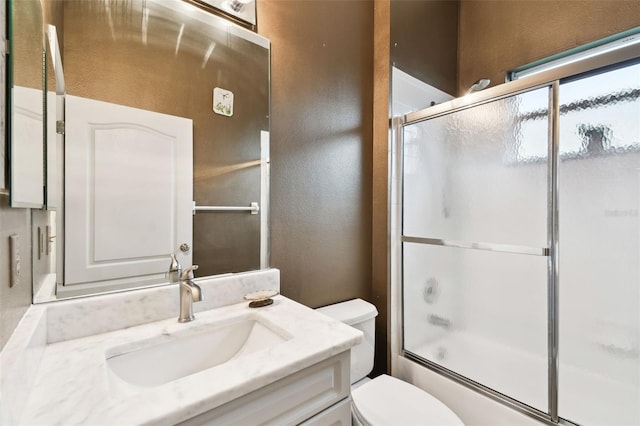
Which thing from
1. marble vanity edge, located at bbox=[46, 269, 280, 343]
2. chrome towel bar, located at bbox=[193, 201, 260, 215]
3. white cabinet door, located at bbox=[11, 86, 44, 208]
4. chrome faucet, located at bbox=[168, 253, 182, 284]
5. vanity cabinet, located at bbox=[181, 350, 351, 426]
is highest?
white cabinet door, located at bbox=[11, 86, 44, 208]

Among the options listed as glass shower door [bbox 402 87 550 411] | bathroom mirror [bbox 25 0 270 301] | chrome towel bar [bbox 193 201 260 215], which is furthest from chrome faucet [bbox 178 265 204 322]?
glass shower door [bbox 402 87 550 411]

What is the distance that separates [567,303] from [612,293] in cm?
18

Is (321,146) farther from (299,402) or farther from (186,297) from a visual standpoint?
(299,402)

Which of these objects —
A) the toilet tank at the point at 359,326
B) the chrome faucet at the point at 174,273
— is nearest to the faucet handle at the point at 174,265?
the chrome faucet at the point at 174,273

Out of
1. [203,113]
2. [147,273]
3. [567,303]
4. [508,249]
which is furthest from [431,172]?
[147,273]

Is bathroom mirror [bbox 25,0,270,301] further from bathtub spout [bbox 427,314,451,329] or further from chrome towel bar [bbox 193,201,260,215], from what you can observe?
bathtub spout [bbox 427,314,451,329]

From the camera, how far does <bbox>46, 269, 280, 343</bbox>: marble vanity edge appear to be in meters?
0.83

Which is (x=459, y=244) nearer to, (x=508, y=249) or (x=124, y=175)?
(x=508, y=249)

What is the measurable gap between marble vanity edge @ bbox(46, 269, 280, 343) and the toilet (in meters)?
0.60

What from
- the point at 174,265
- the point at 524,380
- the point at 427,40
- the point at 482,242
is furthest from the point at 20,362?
the point at 427,40

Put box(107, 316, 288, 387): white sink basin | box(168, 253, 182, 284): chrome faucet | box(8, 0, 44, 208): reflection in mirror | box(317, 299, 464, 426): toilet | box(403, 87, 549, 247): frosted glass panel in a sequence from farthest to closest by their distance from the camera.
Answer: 1. box(403, 87, 549, 247): frosted glass panel
2. box(317, 299, 464, 426): toilet
3. box(168, 253, 182, 284): chrome faucet
4. box(107, 316, 288, 387): white sink basin
5. box(8, 0, 44, 208): reflection in mirror

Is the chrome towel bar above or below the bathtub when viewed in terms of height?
above

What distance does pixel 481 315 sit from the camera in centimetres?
160

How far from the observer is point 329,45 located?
1.54m
